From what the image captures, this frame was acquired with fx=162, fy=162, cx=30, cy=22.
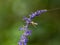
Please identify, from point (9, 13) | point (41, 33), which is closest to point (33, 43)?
point (41, 33)

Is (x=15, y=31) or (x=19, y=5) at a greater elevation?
(x=19, y=5)

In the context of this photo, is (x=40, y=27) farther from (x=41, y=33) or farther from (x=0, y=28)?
(x=0, y=28)

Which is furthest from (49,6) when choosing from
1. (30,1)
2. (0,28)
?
(0,28)

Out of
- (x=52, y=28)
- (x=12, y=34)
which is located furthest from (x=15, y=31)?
(x=52, y=28)

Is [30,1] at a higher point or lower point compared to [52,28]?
higher

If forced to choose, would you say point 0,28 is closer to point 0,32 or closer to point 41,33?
point 0,32
